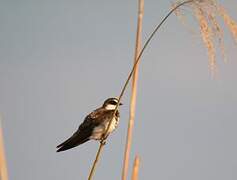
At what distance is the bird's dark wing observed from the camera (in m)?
6.05

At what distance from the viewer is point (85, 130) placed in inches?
263

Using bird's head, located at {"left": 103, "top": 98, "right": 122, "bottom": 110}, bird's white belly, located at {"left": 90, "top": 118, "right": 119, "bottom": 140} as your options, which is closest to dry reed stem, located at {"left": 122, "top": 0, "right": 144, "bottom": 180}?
bird's white belly, located at {"left": 90, "top": 118, "right": 119, "bottom": 140}

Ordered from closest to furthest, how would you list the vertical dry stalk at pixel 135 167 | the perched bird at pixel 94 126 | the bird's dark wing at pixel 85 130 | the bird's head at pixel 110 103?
the vertical dry stalk at pixel 135 167, the bird's dark wing at pixel 85 130, the perched bird at pixel 94 126, the bird's head at pixel 110 103

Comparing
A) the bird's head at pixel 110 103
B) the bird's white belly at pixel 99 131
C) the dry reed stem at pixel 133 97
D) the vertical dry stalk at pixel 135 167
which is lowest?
the bird's white belly at pixel 99 131

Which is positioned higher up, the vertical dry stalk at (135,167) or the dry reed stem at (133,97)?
the dry reed stem at (133,97)

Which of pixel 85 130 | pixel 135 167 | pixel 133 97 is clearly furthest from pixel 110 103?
pixel 135 167

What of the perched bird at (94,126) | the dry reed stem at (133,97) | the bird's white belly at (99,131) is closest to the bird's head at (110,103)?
the perched bird at (94,126)

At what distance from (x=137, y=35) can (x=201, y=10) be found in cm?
42

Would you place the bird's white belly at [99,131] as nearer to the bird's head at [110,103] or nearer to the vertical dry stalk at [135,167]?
the bird's head at [110,103]

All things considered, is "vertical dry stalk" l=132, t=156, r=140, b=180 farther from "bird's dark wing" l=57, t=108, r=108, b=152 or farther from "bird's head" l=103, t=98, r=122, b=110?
"bird's head" l=103, t=98, r=122, b=110

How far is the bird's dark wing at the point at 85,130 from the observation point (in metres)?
6.05

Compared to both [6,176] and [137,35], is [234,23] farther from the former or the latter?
[6,176]

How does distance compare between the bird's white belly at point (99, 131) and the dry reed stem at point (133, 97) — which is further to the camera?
the bird's white belly at point (99, 131)

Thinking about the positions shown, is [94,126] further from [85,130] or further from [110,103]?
[110,103]
